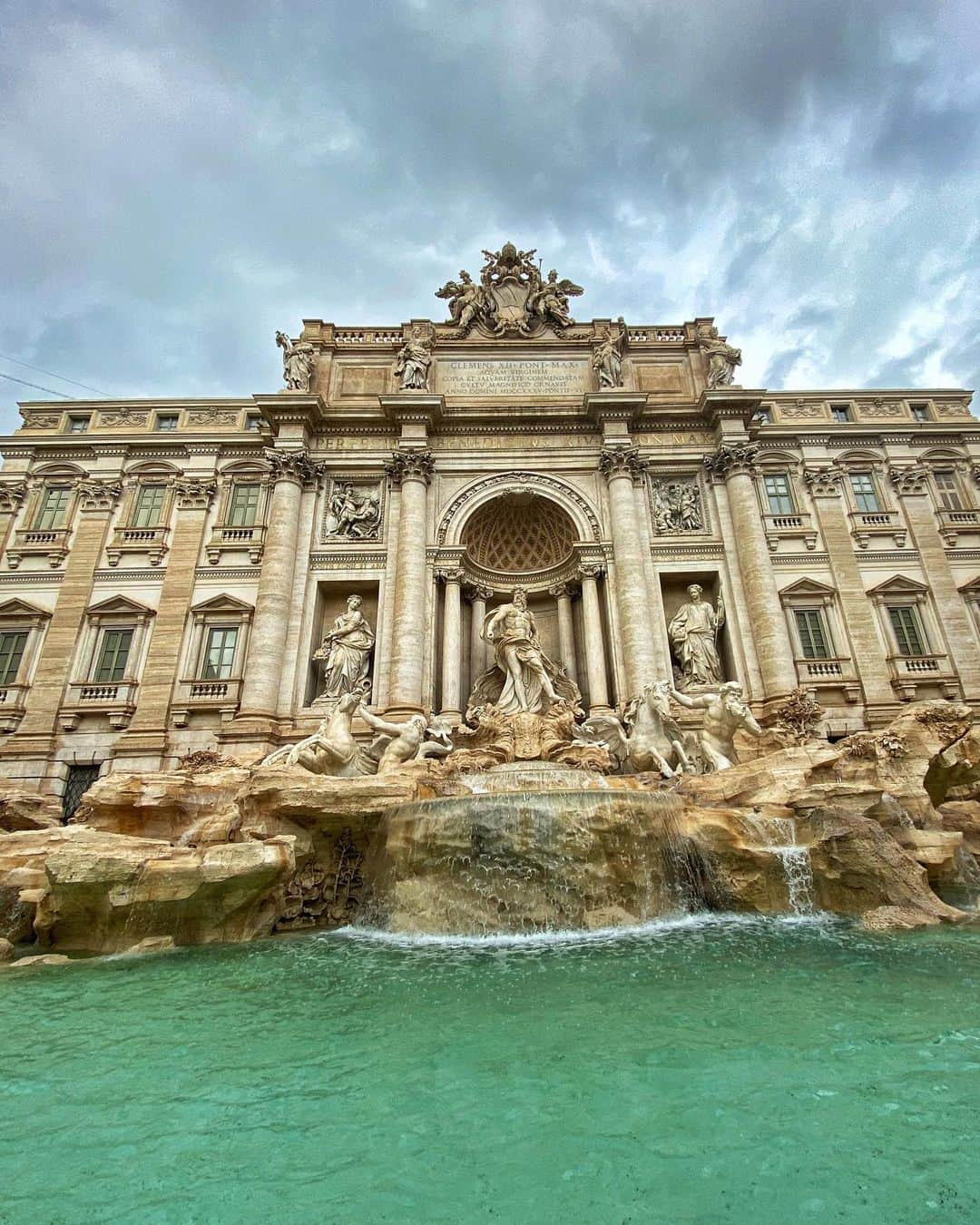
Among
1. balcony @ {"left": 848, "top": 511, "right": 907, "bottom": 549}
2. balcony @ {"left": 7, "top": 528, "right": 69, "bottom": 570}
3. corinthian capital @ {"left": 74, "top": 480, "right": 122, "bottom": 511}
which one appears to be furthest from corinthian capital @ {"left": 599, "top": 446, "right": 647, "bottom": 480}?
balcony @ {"left": 7, "top": 528, "right": 69, "bottom": 570}

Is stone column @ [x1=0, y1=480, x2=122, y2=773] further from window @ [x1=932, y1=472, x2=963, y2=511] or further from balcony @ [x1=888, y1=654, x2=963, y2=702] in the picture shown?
window @ [x1=932, y1=472, x2=963, y2=511]

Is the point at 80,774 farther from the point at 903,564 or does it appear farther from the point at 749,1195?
the point at 903,564

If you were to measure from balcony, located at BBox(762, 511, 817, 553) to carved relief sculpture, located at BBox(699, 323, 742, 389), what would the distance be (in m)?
4.62

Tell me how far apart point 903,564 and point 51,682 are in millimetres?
25304

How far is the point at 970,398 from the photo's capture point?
21.3 m

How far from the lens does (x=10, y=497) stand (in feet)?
62.7

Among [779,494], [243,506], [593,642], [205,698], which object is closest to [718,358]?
[779,494]

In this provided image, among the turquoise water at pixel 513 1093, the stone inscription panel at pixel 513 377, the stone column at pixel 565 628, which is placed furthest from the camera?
the stone inscription panel at pixel 513 377

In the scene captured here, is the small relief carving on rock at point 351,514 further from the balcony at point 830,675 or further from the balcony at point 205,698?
the balcony at point 830,675

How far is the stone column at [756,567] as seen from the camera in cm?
1585

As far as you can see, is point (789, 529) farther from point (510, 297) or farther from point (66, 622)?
point (66, 622)

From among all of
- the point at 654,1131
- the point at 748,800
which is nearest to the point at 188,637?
the point at 748,800

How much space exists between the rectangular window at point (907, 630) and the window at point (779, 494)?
4.30 metres

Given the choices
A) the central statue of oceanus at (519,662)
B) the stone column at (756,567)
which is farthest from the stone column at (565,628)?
the stone column at (756,567)
